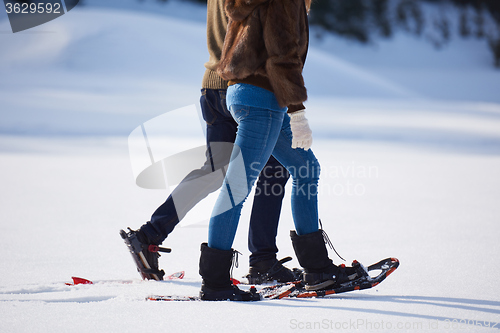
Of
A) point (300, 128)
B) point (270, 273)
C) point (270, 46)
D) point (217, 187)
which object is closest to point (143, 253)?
point (217, 187)

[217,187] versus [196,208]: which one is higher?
[217,187]

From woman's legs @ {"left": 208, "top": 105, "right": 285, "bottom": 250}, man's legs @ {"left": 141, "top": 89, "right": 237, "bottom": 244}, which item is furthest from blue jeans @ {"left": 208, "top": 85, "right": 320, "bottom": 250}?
man's legs @ {"left": 141, "top": 89, "right": 237, "bottom": 244}

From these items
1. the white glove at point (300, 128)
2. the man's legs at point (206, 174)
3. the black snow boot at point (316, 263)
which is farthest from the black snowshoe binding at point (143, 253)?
the white glove at point (300, 128)

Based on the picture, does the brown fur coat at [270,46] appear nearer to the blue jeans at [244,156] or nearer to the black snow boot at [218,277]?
the blue jeans at [244,156]

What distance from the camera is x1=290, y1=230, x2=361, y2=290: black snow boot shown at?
2.29 meters

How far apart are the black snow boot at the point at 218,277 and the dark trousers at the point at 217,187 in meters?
0.41

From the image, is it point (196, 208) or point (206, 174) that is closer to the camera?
point (206, 174)

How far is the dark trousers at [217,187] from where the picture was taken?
254 cm

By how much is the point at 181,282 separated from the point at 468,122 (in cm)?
840

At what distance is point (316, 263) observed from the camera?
2.31 m

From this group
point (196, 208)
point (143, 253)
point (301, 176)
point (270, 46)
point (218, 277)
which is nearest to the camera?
point (270, 46)

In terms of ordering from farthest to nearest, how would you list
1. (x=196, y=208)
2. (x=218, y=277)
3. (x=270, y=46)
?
(x=196, y=208) < (x=218, y=277) < (x=270, y=46)

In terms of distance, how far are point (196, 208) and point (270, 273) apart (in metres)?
0.84

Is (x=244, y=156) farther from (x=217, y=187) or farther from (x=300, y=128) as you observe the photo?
(x=217, y=187)
